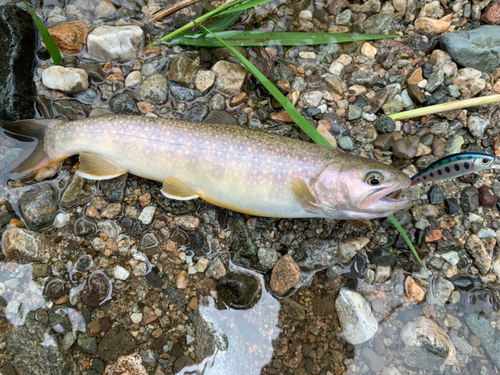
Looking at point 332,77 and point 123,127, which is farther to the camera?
point 332,77

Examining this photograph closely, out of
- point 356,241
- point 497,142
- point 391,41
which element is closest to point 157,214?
point 356,241

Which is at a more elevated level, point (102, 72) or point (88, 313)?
point (102, 72)

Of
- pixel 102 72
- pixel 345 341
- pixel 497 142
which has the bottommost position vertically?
pixel 345 341

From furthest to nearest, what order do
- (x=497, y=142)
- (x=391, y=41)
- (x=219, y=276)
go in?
1. (x=391, y=41)
2. (x=497, y=142)
3. (x=219, y=276)

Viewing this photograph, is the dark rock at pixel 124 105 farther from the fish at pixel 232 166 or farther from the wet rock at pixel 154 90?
the fish at pixel 232 166

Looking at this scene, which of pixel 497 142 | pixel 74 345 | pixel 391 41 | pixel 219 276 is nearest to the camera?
pixel 74 345

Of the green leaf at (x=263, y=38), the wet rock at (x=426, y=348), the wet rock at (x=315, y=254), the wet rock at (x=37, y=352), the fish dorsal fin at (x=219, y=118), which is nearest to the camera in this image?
the wet rock at (x=37, y=352)

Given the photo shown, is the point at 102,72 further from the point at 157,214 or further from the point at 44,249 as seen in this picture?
the point at 44,249

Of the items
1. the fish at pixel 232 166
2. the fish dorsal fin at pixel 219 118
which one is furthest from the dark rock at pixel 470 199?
the fish dorsal fin at pixel 219 118
